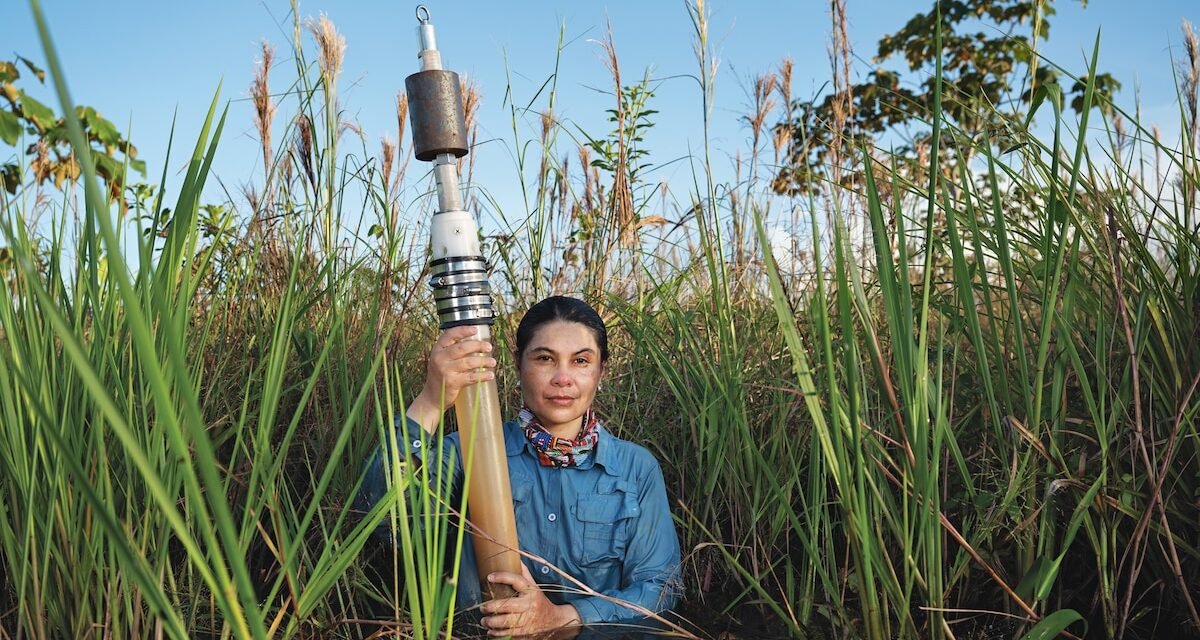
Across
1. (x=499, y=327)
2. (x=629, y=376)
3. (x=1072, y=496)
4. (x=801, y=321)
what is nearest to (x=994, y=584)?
(x=1072, y=496)

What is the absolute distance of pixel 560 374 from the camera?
6.62 feet

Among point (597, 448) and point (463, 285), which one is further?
point (597, 448)

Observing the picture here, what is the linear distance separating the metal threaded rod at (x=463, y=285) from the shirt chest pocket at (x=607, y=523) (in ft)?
1.28

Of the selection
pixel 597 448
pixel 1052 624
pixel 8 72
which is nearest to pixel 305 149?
pixel 597 448

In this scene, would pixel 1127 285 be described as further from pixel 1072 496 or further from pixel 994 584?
pixel 994 584

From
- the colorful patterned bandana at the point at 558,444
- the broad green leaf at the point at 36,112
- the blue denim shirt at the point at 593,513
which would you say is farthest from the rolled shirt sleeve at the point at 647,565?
the broad green leaf at the point at 36,112

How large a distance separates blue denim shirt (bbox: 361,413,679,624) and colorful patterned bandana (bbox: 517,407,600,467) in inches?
0.7

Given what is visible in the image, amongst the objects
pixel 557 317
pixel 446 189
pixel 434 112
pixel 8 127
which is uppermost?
pixel 8 127

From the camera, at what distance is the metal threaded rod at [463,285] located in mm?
1566

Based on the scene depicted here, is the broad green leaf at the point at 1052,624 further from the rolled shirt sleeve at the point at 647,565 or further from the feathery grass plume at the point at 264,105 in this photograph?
the feathery grass plume at the point at 264,105

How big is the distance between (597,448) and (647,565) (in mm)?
284

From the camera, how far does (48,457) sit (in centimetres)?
112

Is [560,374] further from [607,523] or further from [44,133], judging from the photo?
[44,133]

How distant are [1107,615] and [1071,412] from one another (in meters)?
0.43
